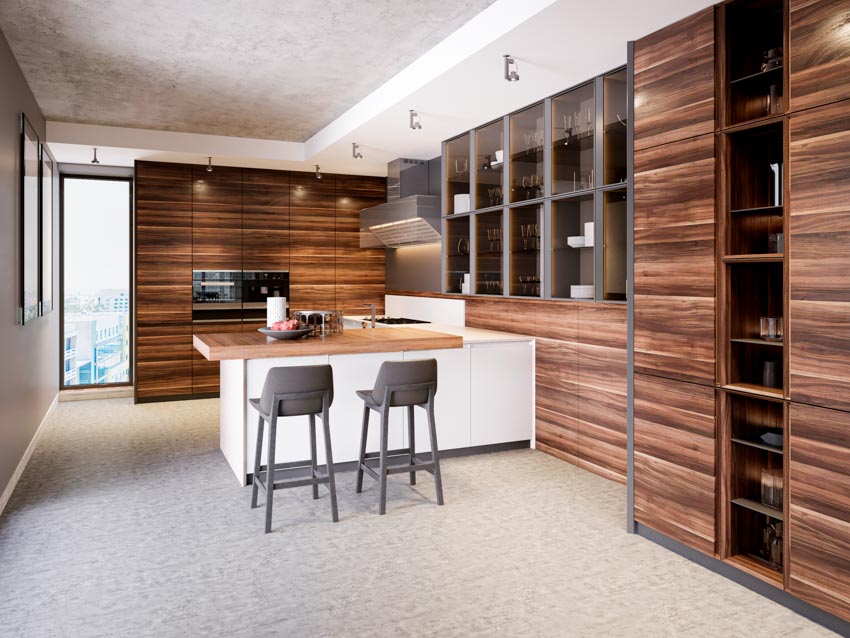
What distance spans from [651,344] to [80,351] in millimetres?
6947

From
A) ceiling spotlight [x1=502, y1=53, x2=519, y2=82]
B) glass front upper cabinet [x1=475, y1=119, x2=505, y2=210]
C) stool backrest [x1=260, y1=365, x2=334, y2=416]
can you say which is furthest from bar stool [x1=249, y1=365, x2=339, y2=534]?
glass front upper cabinet [x1=475, y1=119, x2=505, y2=210]

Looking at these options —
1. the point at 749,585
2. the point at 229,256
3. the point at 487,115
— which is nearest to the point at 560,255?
the point at 487,115

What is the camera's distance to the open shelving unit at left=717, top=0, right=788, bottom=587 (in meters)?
2.80

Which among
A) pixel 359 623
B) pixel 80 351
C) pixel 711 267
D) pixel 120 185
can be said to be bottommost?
pixel 359 623

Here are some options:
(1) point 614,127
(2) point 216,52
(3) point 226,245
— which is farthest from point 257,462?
(3) point 226,245

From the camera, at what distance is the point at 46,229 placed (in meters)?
5.86

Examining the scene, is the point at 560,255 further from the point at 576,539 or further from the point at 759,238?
the point at 576,539

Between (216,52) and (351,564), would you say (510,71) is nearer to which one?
(216,52)

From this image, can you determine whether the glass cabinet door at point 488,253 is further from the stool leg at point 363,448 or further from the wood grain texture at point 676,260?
the wood grain texture at point 676,260

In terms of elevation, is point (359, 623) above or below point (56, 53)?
below

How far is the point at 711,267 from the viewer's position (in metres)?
2.91

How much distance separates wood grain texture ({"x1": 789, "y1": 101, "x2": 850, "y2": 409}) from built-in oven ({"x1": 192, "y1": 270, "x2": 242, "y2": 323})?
6301 millimetres

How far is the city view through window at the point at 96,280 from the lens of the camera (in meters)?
7.59

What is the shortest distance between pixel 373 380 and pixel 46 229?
361 centimetres
